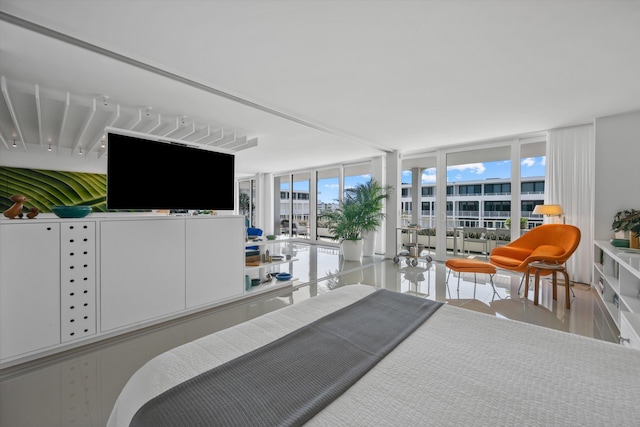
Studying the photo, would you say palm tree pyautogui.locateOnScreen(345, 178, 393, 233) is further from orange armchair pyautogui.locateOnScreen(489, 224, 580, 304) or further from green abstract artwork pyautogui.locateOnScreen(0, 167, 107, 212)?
green abstract artwork pyautogui.locateOnScreen(0, 167, 107, 212)

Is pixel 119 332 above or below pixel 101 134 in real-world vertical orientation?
below

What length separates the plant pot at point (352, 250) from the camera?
6.47 meters

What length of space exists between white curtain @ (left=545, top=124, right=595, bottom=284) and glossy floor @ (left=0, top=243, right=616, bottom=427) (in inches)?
17.5

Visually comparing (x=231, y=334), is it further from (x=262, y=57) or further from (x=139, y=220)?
(x=262, y=57)

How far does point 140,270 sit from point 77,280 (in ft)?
1.61

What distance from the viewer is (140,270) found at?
2.82m

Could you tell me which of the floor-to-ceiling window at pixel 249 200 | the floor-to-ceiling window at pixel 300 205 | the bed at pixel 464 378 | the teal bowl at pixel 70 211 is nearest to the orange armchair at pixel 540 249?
the bed at pixel 464 378

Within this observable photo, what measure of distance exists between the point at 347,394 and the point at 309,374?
18 cm

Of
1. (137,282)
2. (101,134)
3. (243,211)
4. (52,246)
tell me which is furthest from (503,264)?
(243,211)

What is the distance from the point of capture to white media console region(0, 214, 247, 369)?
219 centimetres

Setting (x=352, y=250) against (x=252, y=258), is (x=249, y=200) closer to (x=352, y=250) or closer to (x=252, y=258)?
(x=352, y=250)

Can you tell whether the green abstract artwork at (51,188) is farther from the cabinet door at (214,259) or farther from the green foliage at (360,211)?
the green foliage at (360,211)

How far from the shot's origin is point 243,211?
11.2 metres

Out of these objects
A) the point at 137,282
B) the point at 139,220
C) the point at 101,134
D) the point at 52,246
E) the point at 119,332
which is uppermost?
the point at 101,134
